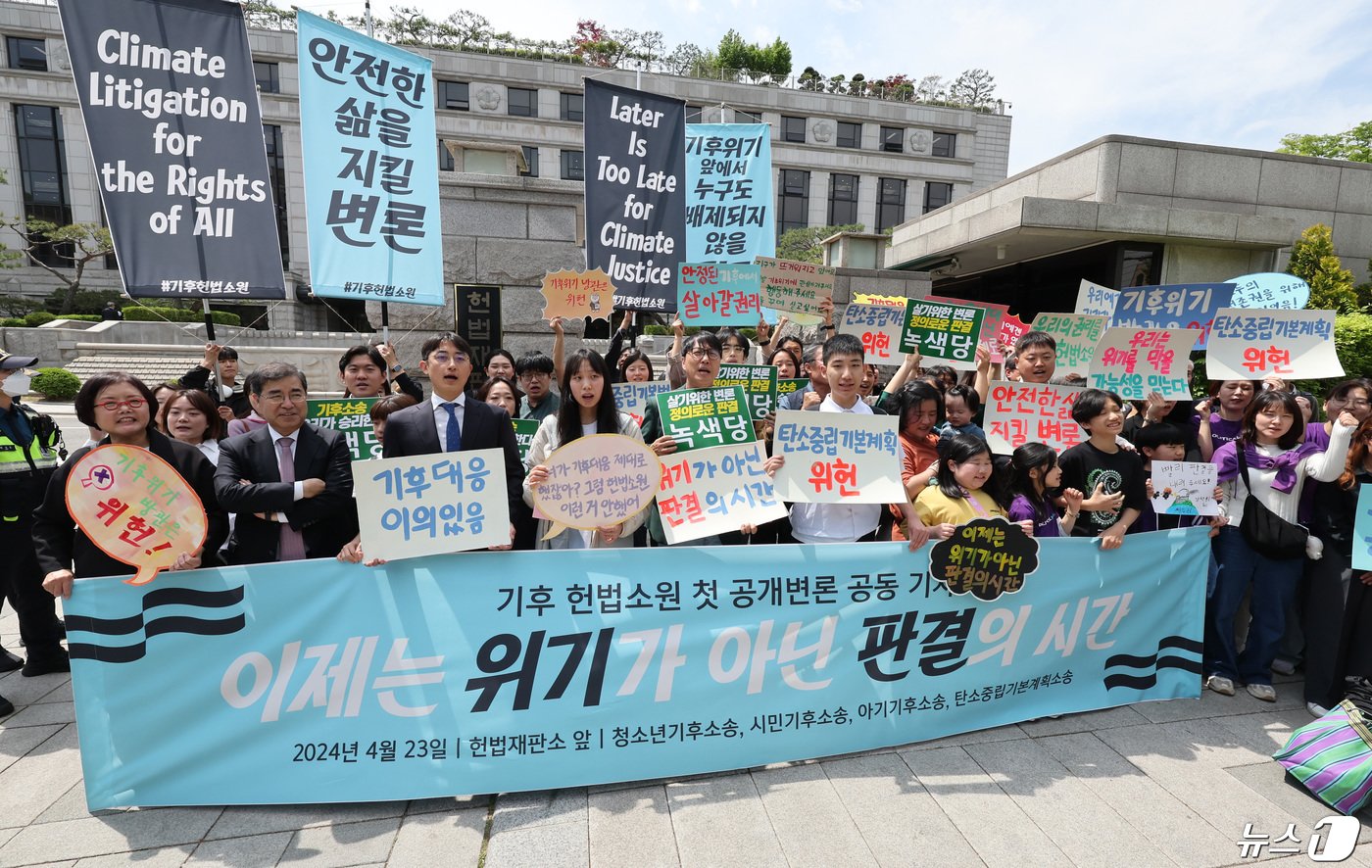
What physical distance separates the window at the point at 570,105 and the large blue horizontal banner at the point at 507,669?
4225 centimetres

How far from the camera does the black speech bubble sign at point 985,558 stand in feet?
10.6

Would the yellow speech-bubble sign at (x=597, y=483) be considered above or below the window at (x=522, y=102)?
below

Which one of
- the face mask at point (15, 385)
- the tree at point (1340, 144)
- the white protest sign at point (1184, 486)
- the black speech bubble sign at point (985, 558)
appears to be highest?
the tree at point (1340, 144)

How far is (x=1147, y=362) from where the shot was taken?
4.36 meters

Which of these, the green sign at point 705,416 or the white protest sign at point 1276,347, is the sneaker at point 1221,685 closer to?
the white protest sign at point 1276,347

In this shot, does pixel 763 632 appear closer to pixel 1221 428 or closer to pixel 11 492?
pixel 1221 428

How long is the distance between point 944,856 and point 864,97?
1946 inches

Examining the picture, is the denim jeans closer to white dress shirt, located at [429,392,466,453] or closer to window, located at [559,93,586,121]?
white dress shirt, located at [429,392,466,453]

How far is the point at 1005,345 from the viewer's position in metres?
6.23

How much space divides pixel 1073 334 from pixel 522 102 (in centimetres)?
4229

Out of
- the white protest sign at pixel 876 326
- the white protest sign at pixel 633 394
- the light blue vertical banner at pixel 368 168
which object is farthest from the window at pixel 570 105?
the white protest sign at pixel 633 394

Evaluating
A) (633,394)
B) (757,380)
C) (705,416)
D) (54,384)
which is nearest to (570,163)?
(54,384)

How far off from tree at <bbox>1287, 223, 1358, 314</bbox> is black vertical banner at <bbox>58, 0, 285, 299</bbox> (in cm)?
1524

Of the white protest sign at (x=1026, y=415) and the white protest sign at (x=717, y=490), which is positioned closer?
the white protest sign at (x=717, y=490)
